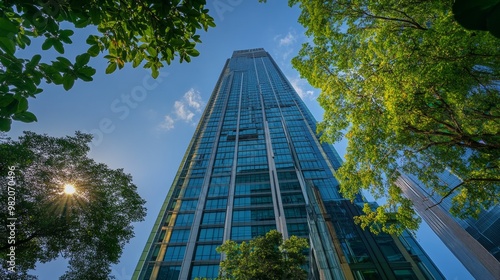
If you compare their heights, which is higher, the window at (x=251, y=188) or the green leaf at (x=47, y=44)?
the window at (x=251, y=188)

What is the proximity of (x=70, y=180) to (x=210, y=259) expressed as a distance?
2491 centimetres

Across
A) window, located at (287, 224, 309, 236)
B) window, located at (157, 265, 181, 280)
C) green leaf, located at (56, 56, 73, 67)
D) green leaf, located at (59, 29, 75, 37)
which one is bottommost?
green leaf, located at (56, 56, 73, 67)

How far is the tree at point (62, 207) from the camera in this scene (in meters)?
7.39

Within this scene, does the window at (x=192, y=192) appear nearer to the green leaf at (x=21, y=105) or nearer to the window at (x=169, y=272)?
the window at (x=169, y=272)

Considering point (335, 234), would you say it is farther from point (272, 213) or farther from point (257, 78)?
point (257, 78)

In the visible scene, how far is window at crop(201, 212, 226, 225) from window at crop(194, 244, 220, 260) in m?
3.84

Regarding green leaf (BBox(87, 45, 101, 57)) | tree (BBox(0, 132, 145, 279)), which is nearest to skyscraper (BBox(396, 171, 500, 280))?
tree (BBox(0, 132, 145, 279))

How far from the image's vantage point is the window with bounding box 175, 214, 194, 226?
34.4 metres

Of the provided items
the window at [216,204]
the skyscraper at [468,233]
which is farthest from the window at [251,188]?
the skyscraper at [468,233]

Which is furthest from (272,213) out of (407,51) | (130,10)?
(130,10)

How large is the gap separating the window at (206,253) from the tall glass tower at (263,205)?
14 centimetres

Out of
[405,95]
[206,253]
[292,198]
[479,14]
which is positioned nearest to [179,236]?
[206,253]

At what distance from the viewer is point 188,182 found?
42469 millimetres

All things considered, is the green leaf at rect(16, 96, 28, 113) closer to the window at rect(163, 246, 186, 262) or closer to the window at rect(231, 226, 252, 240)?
the window at rect(231, 226, 252, 240)
